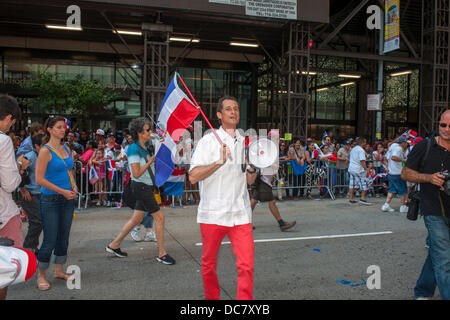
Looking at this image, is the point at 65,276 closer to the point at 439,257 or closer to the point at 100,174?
the point at 439,257

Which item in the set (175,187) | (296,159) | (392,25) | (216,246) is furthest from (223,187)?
(392,25)

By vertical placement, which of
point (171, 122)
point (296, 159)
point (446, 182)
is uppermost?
point (171, 122)

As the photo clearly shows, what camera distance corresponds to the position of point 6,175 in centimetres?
325

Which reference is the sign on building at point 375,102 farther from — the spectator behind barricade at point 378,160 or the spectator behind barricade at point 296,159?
the spectator behind barricade at point 296,159

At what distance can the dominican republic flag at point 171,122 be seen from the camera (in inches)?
160

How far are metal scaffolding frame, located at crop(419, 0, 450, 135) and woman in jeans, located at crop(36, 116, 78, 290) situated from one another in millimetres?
18981

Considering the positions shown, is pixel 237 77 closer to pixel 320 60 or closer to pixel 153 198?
pixel 320 60

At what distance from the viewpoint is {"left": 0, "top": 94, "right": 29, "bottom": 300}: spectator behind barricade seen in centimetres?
324

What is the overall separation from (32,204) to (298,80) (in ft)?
46.3

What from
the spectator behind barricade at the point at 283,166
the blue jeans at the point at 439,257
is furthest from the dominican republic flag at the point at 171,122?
the spectator behind barricade at the point at 283,166

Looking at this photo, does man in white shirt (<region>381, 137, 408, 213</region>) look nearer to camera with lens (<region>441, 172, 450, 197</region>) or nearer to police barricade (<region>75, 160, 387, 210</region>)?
police barricade (<region>75, 160, 387, 210</region>)

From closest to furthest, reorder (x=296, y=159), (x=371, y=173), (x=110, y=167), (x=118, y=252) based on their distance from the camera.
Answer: (x=118, y=252) → (x=110, y=167) → (x=296, y=159) → (x=371, y=173)

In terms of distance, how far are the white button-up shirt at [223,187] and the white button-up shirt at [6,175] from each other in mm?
1556

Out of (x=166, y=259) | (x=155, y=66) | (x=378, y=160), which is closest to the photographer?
(x=166, y=259)
